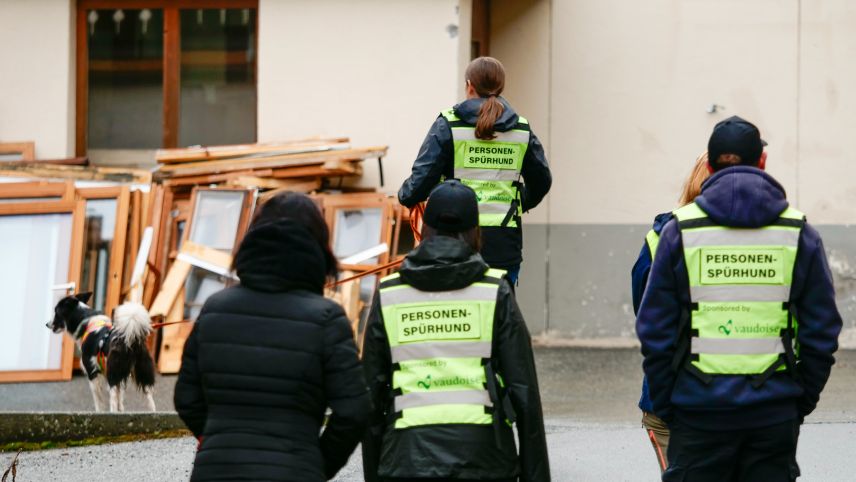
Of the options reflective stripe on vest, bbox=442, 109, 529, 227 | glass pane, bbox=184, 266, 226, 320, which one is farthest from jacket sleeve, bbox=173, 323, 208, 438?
glass pane, bbox=184, 266, 226, 320

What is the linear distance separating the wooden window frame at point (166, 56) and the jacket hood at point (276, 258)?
910cm

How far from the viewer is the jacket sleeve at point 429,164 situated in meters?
6.39

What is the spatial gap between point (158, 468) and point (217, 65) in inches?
243

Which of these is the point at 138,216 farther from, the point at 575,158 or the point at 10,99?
the point at 575,158

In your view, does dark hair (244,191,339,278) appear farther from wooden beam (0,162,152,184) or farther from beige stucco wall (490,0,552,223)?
beige stucco wall (490,0,552,223)

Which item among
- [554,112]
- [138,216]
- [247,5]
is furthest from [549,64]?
[138,216]

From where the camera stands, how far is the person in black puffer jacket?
3820 millimetres

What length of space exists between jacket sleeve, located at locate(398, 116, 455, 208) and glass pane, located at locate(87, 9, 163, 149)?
708 centimetres

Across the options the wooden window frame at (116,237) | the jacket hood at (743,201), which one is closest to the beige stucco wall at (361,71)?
the wooden window frame at (116,237)

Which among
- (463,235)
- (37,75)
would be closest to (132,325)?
(37,75)

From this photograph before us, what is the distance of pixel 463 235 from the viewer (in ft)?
14.7

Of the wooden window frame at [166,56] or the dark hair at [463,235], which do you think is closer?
the dark hair at [463,235]

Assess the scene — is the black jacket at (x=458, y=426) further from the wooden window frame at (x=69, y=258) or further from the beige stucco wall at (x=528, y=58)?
the beige stucco wall at (x=528, y=58)

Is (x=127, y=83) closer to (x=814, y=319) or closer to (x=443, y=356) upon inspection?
(x=443, y=356)
